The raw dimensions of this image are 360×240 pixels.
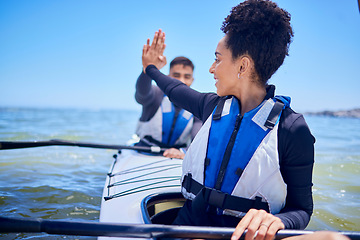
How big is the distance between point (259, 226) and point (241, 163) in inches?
12.1

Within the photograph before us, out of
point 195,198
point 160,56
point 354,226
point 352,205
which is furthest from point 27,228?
point 352,205

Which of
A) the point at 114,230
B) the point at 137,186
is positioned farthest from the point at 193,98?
the point at 137,186

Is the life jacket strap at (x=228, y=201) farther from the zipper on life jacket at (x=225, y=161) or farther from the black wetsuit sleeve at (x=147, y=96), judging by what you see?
the black wetsuit sleeve at (x=147, y=96)

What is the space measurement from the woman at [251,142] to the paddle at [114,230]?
0.14 m

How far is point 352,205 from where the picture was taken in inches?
131

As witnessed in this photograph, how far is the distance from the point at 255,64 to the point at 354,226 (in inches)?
94.3

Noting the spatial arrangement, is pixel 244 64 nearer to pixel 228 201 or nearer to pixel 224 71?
pixel 224 71

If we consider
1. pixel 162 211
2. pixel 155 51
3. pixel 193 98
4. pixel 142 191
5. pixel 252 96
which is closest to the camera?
pixel 252 96

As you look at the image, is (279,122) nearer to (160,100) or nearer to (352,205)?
(160,100)

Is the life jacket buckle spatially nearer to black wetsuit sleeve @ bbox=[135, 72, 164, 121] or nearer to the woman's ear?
the woman's ear

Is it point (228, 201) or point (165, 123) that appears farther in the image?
point (165, 123)

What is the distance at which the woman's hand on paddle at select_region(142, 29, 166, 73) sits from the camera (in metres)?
1.90

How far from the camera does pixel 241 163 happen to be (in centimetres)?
128

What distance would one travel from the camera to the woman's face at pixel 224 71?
133cm
